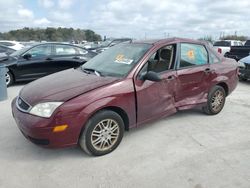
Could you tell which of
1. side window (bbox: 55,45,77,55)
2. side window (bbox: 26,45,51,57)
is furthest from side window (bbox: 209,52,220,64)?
side window (bbox: 26,45,51,57)

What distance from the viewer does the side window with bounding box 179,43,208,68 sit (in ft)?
15.3

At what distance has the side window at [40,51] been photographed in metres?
8.57

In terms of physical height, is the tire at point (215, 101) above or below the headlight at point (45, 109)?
below

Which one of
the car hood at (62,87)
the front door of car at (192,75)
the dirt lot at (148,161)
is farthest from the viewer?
the front door of car at (192,75)

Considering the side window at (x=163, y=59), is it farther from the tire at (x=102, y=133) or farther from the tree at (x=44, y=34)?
the tree at (x=44, y=34)

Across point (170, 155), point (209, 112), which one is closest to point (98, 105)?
point (170, 155)

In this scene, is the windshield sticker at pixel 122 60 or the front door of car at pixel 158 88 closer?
the front door of car at pixel 158 88

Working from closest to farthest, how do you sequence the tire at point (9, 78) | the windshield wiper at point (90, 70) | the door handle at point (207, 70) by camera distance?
the windshield wiper at point (90, 70) → the door handle at point (207, 70) → the tire at point (9, 78)

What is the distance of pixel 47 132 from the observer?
126 inches

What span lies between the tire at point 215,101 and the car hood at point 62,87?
228 centimetres

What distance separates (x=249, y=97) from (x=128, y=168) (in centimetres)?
495

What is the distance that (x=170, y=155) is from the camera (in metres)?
3.66

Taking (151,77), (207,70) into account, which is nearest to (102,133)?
(151,77)

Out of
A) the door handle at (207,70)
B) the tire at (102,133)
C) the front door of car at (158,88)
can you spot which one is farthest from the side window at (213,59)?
the tire at (102,133)
